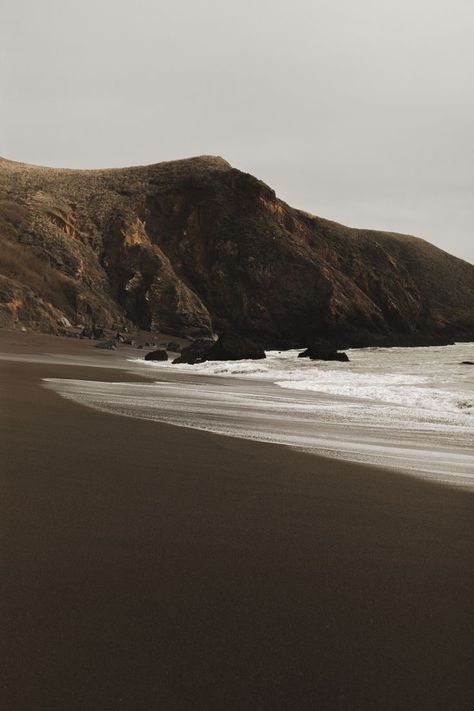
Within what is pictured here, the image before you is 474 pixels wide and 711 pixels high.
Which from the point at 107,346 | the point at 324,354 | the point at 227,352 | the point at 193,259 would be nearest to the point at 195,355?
the point at 227,352

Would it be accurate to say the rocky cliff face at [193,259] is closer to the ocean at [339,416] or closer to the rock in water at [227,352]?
the rock in water at [227,352]

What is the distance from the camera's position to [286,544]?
2.58m

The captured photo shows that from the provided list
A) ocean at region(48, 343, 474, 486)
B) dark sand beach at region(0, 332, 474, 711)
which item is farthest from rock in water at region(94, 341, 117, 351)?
dark sand beach at region(0, 332, 474, 711)

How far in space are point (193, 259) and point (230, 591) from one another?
55.6 meters

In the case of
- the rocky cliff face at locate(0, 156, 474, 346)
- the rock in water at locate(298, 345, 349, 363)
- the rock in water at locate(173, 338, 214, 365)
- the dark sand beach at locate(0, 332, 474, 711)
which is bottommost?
the dark sand beach at locate(0, 332, 474, 711)

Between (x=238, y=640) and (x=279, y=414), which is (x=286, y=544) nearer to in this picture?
(x=238, y=640)

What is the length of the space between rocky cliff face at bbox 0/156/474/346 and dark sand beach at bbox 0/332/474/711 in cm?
3869

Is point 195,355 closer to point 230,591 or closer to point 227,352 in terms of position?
point 227,352

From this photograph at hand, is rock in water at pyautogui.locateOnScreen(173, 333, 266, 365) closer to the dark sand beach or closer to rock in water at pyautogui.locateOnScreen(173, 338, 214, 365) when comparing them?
A: rock in water at pyautogui.locateOnScreen(173, 338, 214, 365)

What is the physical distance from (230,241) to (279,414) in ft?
168

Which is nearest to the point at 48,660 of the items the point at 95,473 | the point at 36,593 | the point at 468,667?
the point at 36,593

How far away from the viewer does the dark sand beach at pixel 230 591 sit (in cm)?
155

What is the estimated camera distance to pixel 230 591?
81.6 inches

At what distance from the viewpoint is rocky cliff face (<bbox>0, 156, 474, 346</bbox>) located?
152 ft
